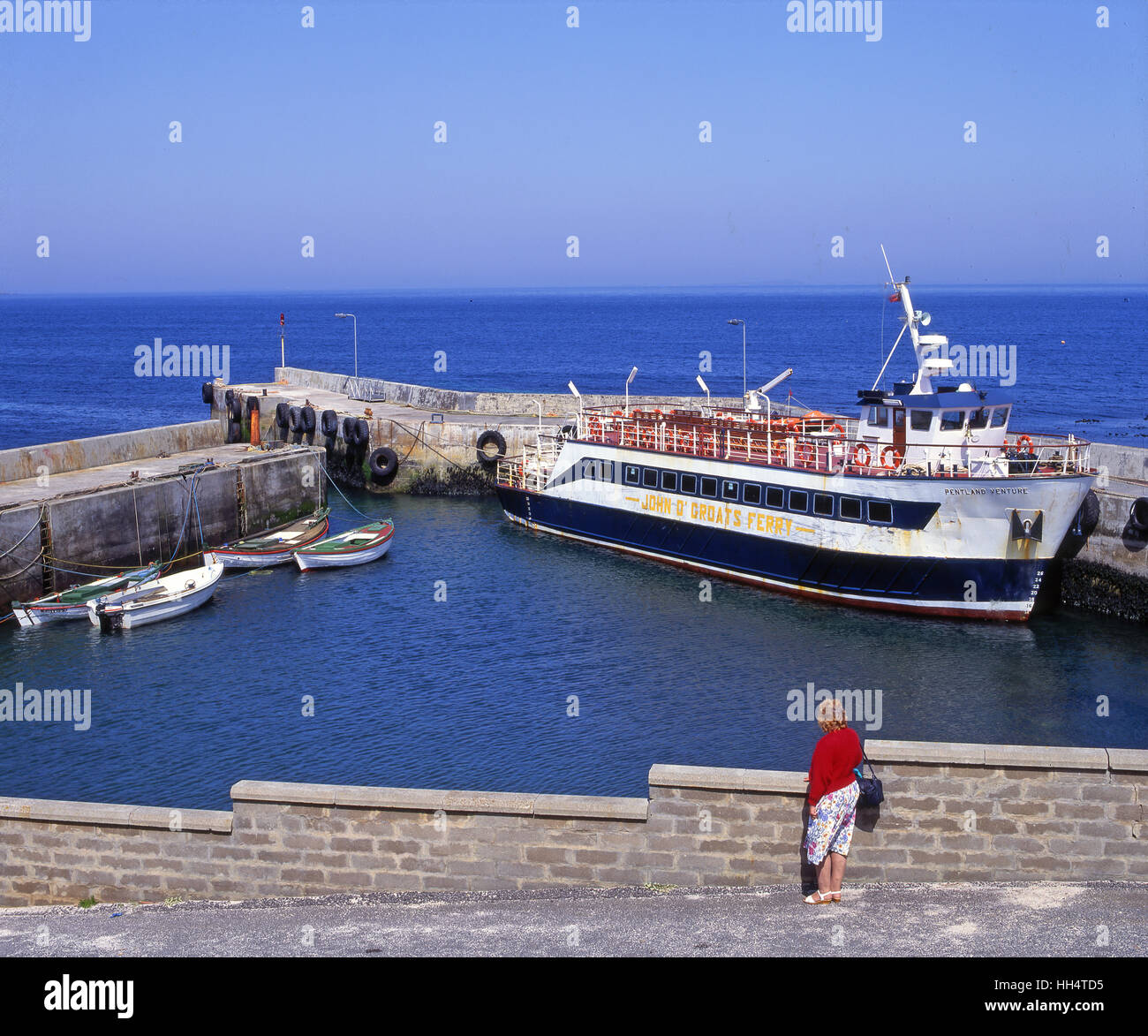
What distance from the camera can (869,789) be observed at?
10.6m

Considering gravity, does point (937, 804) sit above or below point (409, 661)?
above

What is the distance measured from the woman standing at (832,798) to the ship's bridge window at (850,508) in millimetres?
23229

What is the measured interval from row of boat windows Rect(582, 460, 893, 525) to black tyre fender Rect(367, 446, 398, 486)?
12.9m

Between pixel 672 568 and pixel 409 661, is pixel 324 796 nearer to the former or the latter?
pixel 409 661

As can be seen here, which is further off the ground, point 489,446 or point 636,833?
point 489,446

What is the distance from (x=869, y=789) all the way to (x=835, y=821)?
1.85 feet

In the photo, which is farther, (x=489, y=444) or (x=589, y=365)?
(x=589, y=365)

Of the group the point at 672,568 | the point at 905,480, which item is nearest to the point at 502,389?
the point at 672,568

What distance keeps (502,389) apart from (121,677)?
251 feet

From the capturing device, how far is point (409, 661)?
A: 96.9 ft

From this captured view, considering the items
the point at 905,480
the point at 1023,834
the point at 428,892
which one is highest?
the point at 905,480

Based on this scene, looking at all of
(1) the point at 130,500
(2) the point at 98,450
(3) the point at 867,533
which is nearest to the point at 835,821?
(3) the point at 867,533

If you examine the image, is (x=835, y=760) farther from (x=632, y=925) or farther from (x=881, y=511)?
(x=881, y=511)
